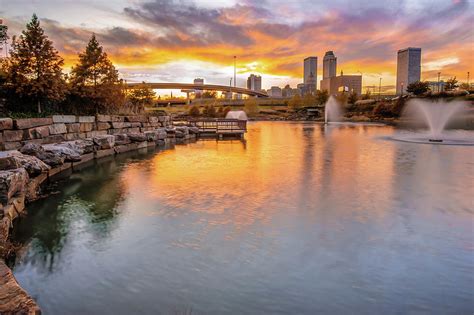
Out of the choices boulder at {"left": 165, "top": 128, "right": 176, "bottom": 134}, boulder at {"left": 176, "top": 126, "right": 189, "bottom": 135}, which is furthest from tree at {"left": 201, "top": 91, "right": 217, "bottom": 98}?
boulder at {"left": 165, "top": 128, "right": 176, "bottom": 134}

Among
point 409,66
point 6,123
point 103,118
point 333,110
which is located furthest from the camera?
point 409,66

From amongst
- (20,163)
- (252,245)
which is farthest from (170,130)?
(252,245)

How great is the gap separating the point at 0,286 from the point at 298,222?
5531 mm

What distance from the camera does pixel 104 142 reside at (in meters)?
18.1

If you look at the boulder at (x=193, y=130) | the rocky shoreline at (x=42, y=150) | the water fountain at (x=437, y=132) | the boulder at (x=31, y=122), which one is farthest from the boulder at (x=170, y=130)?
the water fountain at (x=437, y=132)

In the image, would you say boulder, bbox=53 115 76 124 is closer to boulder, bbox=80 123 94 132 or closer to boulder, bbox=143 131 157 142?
boulder, bbox=80 123 94 132

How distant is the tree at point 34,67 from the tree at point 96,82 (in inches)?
118

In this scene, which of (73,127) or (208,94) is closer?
(73,127)

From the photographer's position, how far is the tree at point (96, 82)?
20.5m

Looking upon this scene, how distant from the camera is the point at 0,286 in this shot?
4102mm

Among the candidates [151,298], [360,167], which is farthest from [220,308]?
[360,167]

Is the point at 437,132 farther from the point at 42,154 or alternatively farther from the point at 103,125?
the point at 42,154

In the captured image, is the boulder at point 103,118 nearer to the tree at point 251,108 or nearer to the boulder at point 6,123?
the boulder at point 6,123

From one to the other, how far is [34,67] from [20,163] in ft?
30.9
